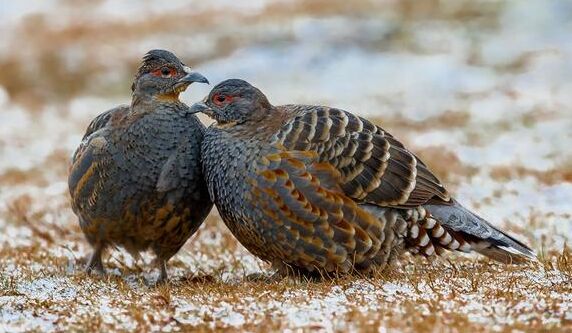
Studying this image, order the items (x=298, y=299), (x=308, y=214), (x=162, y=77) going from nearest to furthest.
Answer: (x=298, y=299) < (x=308, y=214) < (x=162, y=77)

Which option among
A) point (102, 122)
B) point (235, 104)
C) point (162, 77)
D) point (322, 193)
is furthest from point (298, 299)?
point (102, 122)

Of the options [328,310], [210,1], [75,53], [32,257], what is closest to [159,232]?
[32,257]

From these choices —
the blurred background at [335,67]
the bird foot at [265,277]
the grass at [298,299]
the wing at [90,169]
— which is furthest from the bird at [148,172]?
the blurred background at [335,67]

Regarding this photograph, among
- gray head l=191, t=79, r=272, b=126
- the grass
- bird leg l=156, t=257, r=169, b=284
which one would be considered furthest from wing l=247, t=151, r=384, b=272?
bird leg l=156, t=257, r=169, b=284

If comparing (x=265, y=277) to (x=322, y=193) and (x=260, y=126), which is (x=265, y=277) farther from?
(x=260, y=126)

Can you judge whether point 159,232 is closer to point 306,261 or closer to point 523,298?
point 306,261

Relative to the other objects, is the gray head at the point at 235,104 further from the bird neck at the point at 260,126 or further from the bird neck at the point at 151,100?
the bird neck at the point at 151,100
